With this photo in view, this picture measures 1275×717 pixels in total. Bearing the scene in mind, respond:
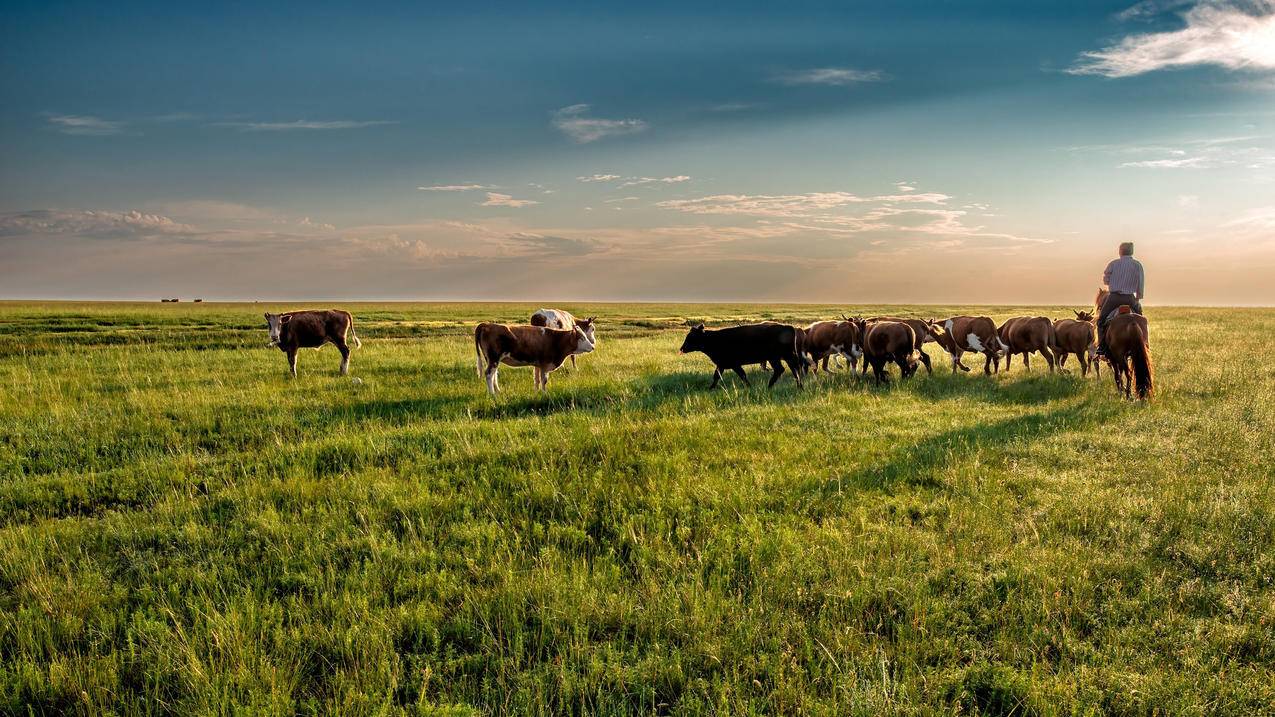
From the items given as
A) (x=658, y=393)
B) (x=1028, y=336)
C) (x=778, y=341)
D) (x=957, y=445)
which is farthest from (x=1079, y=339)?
(x=658, y=393)

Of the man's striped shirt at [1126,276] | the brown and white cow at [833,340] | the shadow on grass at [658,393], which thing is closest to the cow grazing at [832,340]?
the brown and white cow at [833,340]

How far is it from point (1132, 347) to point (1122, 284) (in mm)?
Answer: 1771

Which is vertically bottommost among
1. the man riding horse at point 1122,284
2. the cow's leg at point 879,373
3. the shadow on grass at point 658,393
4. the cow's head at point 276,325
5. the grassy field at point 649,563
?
the grassy field at point 649,563

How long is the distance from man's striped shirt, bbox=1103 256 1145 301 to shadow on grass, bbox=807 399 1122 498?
2.89 meters

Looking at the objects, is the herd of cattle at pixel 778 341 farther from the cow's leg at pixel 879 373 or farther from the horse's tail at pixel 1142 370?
the horse's tail at pixel 1142 370

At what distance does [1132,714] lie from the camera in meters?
3.57

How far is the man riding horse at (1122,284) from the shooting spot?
13.3 meters

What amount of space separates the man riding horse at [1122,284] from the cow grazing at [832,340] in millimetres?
5323

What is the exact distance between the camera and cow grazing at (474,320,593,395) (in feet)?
47.8

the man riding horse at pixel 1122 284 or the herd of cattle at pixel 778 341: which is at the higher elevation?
the man riding horse at pixel 1122 284

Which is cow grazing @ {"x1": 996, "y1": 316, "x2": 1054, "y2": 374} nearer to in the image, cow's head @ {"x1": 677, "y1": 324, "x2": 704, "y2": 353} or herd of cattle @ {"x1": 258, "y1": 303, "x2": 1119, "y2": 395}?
herd of cattle @ {"x1": 258, "y1": 303, "x2": 1119, "y2": 395}

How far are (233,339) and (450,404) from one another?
23113 mm

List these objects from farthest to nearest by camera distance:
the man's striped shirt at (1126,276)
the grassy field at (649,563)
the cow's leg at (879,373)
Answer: the cow's leg at (879,373)
the man's striped shirt at (1126,276)
the grassy field at (649,563)

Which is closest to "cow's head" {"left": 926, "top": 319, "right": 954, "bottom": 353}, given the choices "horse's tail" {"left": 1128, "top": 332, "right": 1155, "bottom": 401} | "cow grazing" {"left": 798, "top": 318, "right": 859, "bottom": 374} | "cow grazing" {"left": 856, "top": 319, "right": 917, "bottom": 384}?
"cow grazing" {"left": 856, "top": 319, "right": 917, "bottom": 384}
